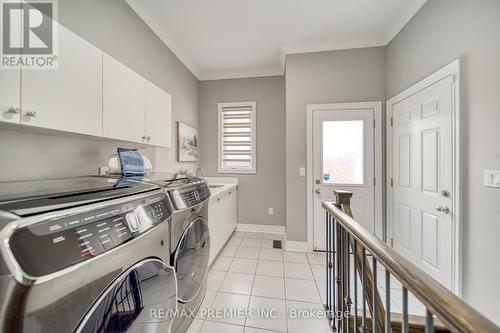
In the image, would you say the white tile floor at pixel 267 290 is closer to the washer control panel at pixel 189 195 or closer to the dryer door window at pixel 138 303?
the dryer door window at pixel 138 303

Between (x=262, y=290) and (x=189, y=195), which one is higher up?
(x=189, y=195)

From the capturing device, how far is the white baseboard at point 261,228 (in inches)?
138

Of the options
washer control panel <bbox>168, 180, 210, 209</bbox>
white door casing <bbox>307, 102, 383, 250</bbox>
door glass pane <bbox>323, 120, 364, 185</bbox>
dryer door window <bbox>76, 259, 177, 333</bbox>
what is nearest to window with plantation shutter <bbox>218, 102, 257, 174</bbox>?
white door casing <bbox>307, 102, 383, 250</bbox>

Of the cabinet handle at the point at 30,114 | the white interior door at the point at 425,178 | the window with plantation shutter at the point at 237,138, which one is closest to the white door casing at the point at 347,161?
the white interior door at the point at 425,178

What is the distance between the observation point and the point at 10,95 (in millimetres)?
855

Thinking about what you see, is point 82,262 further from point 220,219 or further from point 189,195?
point 220,219

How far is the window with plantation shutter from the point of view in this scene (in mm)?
3578

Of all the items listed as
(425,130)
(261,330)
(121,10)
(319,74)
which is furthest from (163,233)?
(319,74)

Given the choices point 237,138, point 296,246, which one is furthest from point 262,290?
point 237,138

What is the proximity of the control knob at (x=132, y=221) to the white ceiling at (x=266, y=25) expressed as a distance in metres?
2.27

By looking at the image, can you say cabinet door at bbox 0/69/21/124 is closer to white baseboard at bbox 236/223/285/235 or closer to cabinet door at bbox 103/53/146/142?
cabinet door at bbox 103/53/146/142

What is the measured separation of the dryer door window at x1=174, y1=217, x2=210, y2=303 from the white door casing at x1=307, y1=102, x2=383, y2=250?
1742mm

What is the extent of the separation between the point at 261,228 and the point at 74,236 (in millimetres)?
3195

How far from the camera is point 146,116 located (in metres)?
1.75
